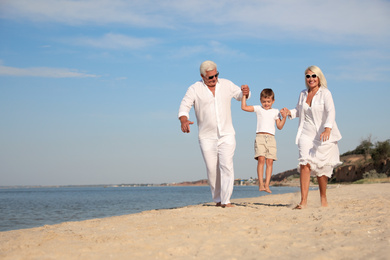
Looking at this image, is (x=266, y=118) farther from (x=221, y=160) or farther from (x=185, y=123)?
(x=185, y=123)

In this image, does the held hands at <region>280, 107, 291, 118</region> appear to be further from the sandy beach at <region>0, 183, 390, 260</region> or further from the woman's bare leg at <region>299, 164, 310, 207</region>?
the sandy beach at <region>0, 183, 390, 260</region>

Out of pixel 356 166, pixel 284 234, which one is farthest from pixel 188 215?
pixel 356 166

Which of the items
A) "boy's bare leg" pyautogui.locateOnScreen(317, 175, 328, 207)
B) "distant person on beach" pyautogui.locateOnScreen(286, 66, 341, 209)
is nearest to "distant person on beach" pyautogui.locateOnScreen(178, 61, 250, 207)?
"distant person on beach" pyautogui.locateOnScreen(286, 66, 341, 209)

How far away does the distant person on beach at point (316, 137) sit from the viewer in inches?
299

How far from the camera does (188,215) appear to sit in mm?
7082

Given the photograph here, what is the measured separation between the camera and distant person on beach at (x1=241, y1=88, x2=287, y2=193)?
953cm

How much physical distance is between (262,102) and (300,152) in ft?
7.18

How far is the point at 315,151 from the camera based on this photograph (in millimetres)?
7660

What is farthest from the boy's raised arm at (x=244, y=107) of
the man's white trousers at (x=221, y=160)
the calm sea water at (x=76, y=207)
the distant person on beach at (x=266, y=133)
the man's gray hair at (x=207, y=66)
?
the calm sea water at (x=76, y=207)

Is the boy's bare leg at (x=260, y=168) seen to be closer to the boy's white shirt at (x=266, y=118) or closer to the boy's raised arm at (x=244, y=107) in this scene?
the boy's white shirt at (x=266, y=118)

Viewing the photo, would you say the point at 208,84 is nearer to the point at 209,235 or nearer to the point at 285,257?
the point at 209,235

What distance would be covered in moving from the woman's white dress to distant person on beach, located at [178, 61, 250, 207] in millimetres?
1304

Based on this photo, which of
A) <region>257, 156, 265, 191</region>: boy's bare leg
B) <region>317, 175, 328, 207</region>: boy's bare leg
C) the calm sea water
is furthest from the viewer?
the calm sea water

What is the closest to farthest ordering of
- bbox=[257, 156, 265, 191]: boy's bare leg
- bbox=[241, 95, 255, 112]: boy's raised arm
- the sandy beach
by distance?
the sandy beach, bbox=[241, 95, 255, 112]: boy's raised arm, bbox=[257, 156, 265, 191]: boy's bare leg
